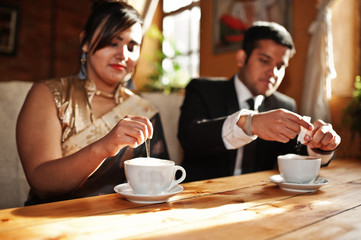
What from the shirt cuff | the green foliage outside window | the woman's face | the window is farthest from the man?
the window

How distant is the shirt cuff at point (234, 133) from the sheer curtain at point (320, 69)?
5.36 feet

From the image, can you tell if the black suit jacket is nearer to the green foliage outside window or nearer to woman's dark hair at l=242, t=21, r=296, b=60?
woman's dark hair at l=242, t=21, r=296, b=60

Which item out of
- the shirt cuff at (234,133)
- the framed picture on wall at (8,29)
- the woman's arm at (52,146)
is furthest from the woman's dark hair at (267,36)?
the framed picture on wall at (8,29)

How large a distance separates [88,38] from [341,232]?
45.3 inches

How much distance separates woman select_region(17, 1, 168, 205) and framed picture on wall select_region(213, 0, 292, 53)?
2356 mm

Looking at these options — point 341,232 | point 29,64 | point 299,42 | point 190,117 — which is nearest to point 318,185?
point 341,232

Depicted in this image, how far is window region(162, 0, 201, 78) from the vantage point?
5398 mm

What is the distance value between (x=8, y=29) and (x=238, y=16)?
3891mm

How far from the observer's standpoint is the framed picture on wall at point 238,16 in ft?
10.8

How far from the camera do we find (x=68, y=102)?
4.03ft

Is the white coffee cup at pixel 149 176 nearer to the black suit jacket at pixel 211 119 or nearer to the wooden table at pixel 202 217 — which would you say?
the wooden table at pixel 202 217

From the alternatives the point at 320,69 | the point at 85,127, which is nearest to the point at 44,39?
the point at 320,69

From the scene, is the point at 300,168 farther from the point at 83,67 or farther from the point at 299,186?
the point at 83,67

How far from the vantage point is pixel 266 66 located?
1.73 m
